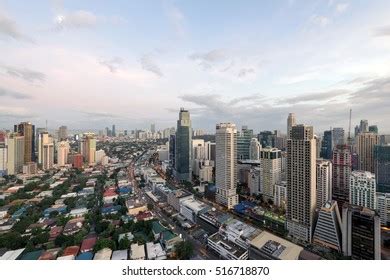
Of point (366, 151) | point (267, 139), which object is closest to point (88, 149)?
point (267, 139)

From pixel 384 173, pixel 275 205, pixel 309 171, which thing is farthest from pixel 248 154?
pixel 309 171

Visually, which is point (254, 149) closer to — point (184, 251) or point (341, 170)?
point (341, 170)

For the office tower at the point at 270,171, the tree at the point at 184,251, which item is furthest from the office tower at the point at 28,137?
the office tower at the point at 270,171

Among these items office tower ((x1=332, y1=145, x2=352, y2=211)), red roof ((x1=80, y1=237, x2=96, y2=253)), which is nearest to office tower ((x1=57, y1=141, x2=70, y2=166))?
red roof ((x1=80, y1=237, x2=96, y2=253))


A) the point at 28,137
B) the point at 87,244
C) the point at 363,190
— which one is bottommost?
the point at 87,244

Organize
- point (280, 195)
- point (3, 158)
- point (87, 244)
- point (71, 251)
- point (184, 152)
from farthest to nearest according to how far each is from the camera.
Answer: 1. point (184, 152)
2. point (280, 195)
3. point (3, 158)
4. point (87, 244)
5. point (71, 251)

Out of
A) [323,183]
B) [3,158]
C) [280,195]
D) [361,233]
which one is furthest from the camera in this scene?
[280,195]

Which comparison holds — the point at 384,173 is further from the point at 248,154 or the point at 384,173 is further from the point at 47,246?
the point at 47,246
